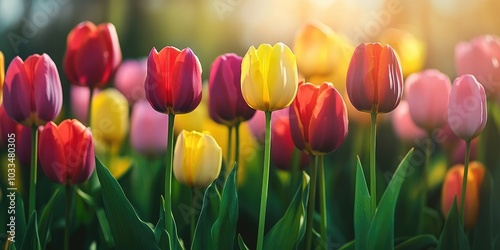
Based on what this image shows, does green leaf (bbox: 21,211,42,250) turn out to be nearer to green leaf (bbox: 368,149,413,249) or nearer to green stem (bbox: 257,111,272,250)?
green stem (bbox: 257,111,272,250)

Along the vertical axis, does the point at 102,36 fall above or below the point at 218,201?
above

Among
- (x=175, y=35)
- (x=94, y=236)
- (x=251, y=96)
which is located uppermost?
(x=175, y=35)

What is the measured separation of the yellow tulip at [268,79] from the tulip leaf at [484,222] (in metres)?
0.38

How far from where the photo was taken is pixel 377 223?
729 millimetres

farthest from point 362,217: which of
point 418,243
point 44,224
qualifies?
point 44,224

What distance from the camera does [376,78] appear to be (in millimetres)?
729

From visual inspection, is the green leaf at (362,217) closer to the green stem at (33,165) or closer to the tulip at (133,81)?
the green stem at (33,165)

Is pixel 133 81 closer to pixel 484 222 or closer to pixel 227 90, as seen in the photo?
pixel 227 90

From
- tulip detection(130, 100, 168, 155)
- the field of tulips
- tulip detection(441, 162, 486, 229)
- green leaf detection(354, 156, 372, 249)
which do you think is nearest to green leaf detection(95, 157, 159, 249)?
the field of tulips

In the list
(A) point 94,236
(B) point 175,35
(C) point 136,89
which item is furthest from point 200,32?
(A) point 94,236

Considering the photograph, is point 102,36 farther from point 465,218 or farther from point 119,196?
point 465,218

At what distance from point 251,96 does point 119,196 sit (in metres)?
0.17

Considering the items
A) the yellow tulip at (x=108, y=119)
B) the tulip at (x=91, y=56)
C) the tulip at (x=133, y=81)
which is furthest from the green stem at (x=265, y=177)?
the tulip at (x=133, y=81)

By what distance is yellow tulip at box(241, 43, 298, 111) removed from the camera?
27.6 inches
